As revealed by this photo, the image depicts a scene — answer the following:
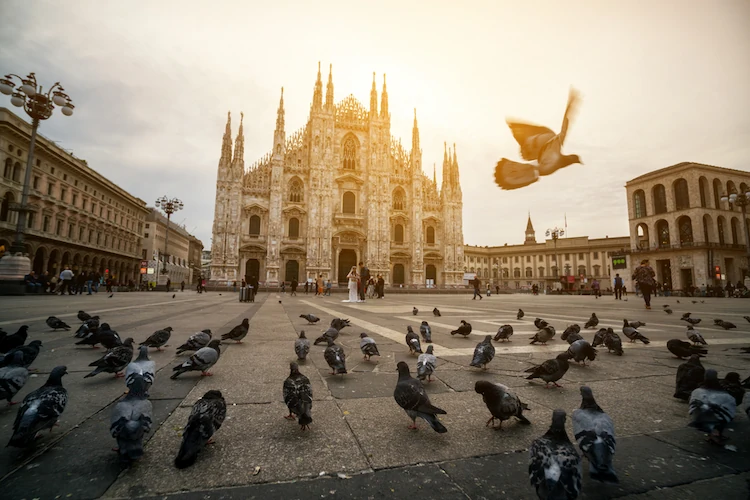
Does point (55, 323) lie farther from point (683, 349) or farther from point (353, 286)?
point (353, 286)

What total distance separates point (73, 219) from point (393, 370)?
4255 cm

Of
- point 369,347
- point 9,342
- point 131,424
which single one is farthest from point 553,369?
point 9,342

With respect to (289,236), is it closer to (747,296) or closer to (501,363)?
(501,363)

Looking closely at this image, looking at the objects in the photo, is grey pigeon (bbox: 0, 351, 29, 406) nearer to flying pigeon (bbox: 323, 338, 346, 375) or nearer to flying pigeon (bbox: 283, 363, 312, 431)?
flying pigeon (bbox: 283, 363, 312, 431)

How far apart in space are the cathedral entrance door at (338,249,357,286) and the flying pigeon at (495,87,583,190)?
3092 centimetres

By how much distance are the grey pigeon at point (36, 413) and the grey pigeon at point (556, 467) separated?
2286 mm

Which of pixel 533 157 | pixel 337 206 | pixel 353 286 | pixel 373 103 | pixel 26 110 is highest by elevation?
pixel 373 103

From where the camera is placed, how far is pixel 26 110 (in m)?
14.9

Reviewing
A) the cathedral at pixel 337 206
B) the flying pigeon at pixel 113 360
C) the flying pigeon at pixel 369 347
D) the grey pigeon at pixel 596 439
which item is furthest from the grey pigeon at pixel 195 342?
the cathedral at pixel 337 206

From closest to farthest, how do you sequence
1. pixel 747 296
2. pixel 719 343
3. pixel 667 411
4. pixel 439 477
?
pixel 439 477, pixel 667 411, pixel 719 343, pixel 747 296

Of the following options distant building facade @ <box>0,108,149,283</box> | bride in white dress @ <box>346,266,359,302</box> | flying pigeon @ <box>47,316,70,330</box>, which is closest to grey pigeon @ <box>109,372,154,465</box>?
flying pigeon @ <box>47,316,70,330</box>

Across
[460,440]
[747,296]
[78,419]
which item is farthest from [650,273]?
[747,296]

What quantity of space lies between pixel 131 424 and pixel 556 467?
5.95 feet

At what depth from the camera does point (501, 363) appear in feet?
12.1
